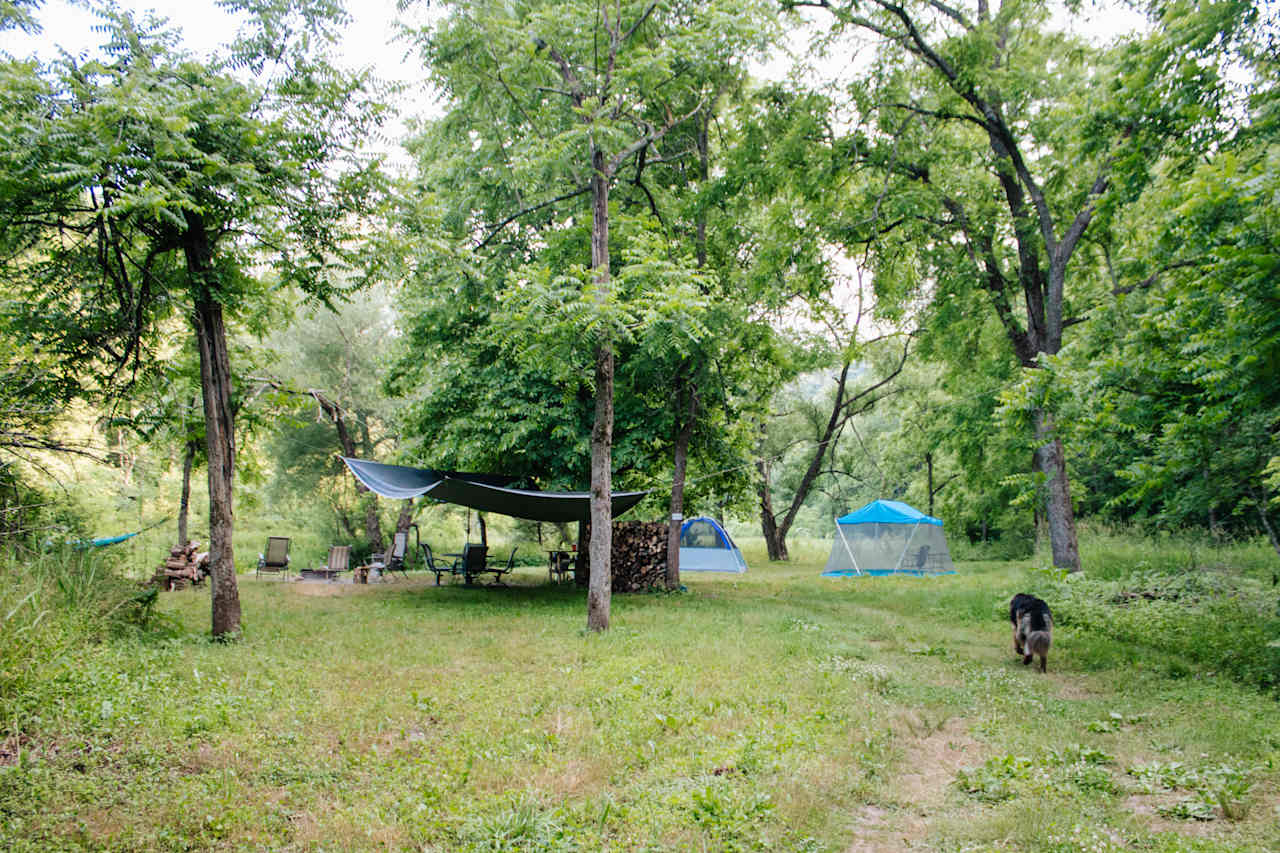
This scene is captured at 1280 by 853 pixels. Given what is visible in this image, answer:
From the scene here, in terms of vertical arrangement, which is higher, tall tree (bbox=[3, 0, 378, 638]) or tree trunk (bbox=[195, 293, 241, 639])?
tall tree (bbox=[3, 0, 378, 638])

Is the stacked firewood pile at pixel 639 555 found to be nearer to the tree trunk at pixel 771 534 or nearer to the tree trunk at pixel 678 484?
the tree trunk at pixel 678 484

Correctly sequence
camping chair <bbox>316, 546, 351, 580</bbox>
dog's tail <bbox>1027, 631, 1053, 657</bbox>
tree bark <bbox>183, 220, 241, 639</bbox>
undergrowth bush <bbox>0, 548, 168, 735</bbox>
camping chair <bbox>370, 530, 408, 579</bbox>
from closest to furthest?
undergrowth bush <bbox>0, 548, 168, 735</bbox>, dog's tail <bbox>1027, 631, 1053, 657</bbox>, tree bark <bbox>183, 220, 241, 639</bbox>, camping chair <bbox>316, 546, 351, 580</bbox>, camping chair <bbox>370, 530, 408, 579</bbox>

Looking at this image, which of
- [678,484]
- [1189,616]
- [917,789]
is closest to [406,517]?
[678,484]

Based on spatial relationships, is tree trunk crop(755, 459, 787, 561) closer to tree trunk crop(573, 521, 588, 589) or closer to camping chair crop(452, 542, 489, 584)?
tree trunk crop(573, 521, 588, 589)

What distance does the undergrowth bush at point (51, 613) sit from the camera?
3041mm

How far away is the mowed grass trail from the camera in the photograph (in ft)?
7.82

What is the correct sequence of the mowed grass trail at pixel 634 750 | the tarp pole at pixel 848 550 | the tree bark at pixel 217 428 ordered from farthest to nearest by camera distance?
the tarp pole at pixel 848 550, the tree bark at pixel 217 428, the mowed grass trail at pixel 634 750

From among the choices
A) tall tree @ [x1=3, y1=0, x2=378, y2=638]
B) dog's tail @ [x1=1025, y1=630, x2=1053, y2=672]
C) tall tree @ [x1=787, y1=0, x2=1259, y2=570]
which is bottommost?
dog's tail @ [x1=1025, y1=630, x2=1053, y2=672]

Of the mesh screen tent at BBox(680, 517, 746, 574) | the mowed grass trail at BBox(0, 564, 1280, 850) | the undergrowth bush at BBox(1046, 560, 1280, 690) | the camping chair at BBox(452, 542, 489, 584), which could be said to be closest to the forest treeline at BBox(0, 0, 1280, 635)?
the undergrowth bush at BBox(1046, 560, 1280, 690)

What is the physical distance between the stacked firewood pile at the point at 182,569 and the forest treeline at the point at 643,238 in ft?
5.79

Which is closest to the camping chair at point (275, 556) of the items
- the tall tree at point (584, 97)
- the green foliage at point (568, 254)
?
the green foliage at point (568, 254)

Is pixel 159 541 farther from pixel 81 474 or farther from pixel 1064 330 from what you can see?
pixel 1064 330

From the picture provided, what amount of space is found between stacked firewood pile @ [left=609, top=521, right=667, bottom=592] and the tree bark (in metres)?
5.92

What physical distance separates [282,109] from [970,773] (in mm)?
5874
